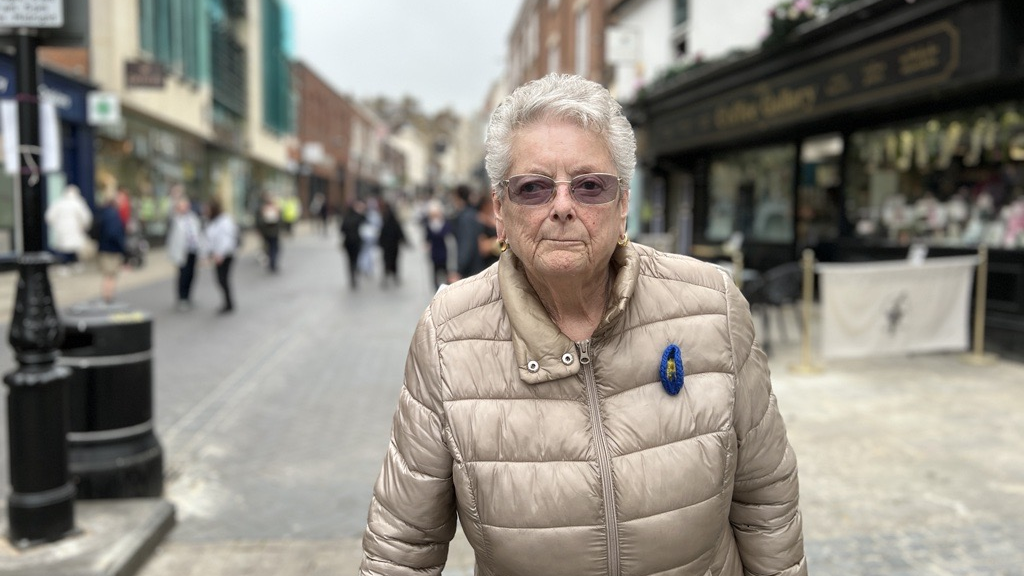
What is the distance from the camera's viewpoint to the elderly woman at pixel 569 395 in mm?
1622

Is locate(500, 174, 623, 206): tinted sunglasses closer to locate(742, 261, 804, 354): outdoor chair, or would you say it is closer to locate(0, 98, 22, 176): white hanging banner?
locate(0, 98, 22, 176): white hanging banner

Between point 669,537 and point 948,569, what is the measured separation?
2.65 m

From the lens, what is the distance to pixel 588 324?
1793mm

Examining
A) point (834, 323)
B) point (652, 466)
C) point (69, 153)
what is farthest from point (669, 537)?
point (69, 153)

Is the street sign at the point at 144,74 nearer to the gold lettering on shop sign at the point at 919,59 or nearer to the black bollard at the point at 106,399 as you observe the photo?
the gold lettering on shop sign at the point at 919,59

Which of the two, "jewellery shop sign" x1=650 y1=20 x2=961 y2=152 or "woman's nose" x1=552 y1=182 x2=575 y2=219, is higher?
"jewellery shop sign" x1=650 y1=20 x2=961 y2=152

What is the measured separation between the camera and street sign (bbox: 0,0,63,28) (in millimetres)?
3801

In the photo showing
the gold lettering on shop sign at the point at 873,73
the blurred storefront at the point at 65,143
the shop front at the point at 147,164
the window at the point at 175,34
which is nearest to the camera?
the gold lettering on shop sign at the point at 873,73

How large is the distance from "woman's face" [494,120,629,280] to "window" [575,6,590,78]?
20233 millimetres

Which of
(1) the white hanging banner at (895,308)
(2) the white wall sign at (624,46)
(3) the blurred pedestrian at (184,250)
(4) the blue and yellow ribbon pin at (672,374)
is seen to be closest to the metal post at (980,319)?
(1) the white hanging banner at (895,308)

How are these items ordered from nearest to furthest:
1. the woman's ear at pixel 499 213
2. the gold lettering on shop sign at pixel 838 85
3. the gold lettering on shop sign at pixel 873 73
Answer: the woman's ear at pixel 499 213, the gold lettering on shop sign at pixel 873 73, the gold lettering on shop sign at pixel 838 85

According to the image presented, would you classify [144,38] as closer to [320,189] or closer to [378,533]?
[378,533]

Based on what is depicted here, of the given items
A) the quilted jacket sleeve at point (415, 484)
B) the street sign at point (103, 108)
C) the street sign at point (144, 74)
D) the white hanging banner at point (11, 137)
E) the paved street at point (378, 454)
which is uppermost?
the street sign at point (144, 74)

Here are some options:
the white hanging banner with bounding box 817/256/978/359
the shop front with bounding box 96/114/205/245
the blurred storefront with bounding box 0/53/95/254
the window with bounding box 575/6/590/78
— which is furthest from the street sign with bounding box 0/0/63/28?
the window with bounding box 575/6/590/78
